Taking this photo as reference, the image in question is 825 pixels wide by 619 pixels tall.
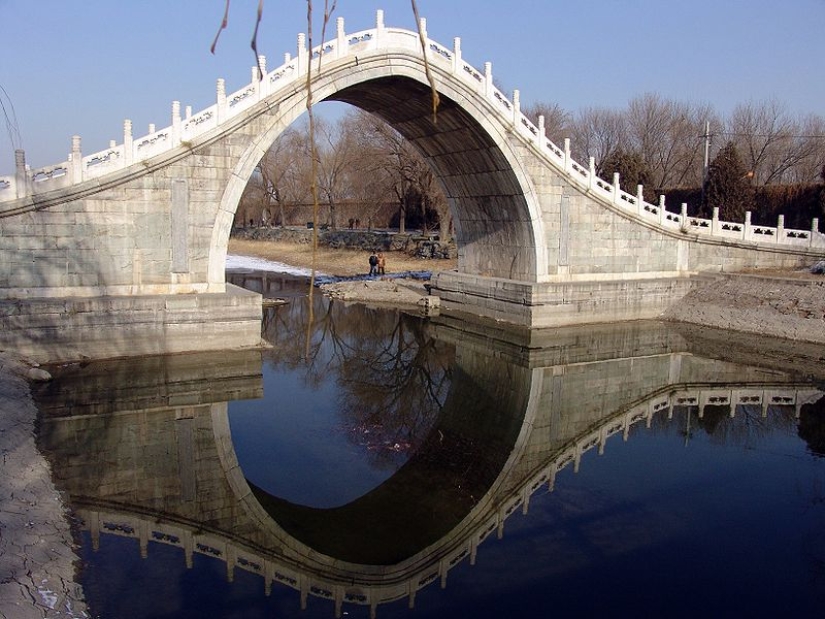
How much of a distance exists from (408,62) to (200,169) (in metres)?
6.38

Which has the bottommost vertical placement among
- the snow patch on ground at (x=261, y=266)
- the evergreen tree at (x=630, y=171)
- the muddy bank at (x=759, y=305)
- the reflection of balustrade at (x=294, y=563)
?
the reflection of balustrade at (x=294, y=563)

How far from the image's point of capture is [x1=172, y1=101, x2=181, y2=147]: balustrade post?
51.4 feet

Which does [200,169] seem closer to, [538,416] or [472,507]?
[538,416]

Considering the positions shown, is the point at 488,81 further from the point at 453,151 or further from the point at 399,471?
the point at 399,471

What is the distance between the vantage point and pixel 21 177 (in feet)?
47.0

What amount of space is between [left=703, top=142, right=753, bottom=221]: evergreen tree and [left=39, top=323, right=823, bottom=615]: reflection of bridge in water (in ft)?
42.8

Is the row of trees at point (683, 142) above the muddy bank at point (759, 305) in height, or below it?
above

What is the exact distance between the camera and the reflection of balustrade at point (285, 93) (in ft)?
48.4

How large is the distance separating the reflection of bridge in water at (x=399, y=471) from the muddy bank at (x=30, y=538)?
1.25ft

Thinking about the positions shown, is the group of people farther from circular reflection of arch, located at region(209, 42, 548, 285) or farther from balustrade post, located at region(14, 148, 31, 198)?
balustrade post, located at region(14, 148, 31, 198)

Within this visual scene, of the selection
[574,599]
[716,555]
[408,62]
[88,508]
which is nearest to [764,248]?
[408,62]

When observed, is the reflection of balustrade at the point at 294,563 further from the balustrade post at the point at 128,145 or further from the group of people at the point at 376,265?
the group of people at the point at 376,265

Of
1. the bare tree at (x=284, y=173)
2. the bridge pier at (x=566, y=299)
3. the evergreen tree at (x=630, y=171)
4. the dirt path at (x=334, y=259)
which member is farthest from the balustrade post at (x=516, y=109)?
the bare tree at (x=284, y=173)

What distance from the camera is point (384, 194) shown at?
39.9m
